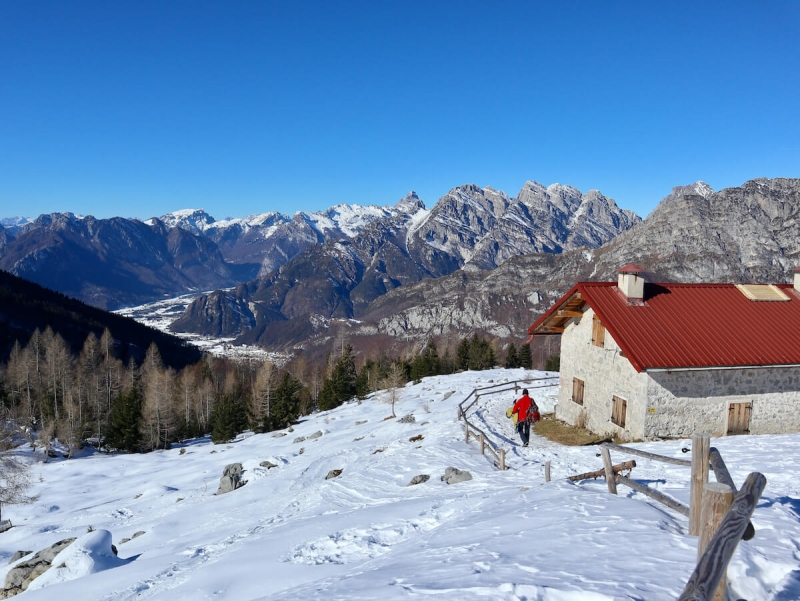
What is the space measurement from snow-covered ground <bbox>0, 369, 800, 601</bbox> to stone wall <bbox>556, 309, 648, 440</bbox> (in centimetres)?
240

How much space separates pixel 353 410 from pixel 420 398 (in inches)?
373

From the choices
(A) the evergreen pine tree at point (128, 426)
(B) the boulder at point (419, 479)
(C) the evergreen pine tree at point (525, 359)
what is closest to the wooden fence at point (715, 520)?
(B) the boulder at point (419, 479)

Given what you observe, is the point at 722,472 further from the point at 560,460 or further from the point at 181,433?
the point at 181,433

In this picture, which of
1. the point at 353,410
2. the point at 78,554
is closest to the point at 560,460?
the point at 78,554

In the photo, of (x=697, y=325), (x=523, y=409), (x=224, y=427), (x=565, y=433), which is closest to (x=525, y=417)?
(x=523, y=409)

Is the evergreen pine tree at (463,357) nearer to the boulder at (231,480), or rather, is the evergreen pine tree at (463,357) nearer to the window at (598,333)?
the window at (598,333)

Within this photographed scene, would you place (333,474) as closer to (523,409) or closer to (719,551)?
(523,409)

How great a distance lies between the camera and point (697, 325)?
936 inches

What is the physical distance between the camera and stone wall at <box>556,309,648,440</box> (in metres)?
22.1

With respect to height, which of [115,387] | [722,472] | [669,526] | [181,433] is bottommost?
[181,433]

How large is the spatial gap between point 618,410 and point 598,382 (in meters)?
2.08

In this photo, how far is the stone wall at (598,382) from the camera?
22.1 m

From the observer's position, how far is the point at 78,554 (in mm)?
14344

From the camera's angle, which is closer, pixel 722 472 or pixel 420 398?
pixel 722 472
